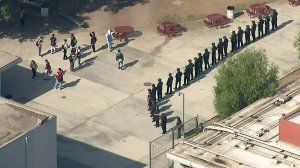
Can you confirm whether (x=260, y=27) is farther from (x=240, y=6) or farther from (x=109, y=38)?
(x=109, y=38)

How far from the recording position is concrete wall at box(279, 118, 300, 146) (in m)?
31.5

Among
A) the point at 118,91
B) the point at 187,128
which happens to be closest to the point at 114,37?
the point at 118,91

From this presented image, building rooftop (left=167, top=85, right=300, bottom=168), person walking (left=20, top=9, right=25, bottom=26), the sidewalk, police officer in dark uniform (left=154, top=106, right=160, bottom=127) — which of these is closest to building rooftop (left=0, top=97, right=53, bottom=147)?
the sidewalk

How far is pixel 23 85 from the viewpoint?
1734 inches

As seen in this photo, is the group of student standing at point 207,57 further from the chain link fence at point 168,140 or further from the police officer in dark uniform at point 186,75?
the chain link fence at point 168,140

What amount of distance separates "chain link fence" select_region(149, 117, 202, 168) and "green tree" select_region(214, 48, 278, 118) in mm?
1772

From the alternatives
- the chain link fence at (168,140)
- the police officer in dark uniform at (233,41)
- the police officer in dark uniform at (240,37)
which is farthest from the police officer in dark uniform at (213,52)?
the chain link fence at (168,140)

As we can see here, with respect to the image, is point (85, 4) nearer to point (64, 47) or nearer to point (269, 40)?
point (64, 47)

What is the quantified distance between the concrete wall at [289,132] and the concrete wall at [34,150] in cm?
834

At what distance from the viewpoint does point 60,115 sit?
41312mm

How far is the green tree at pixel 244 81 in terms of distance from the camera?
126ft

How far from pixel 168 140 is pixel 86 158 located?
3.58m

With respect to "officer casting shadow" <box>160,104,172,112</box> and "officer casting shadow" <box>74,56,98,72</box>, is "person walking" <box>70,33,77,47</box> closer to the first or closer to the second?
"officer casting shadow" <box>74,56,98,72</box>

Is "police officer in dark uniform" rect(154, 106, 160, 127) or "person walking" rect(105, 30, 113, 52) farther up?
"person walking" rect(105, 30, 113, 52)
